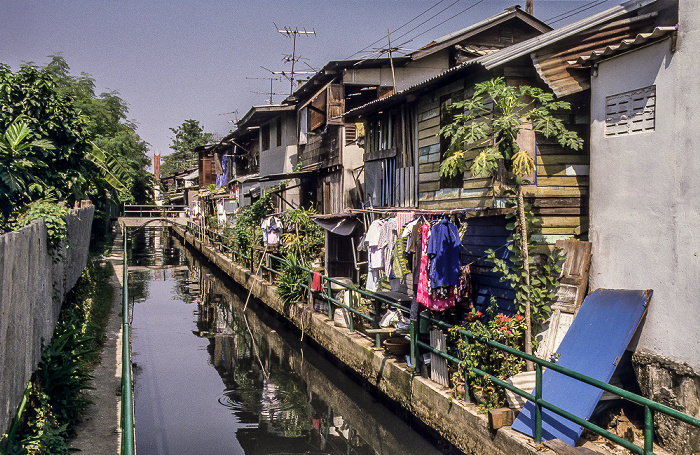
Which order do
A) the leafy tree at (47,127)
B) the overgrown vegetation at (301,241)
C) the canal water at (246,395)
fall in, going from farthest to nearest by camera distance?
the overgrown vegetation at (301,241)
the leafy tree at (47,127)
the canal water at (246,395)

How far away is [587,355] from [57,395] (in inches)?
276

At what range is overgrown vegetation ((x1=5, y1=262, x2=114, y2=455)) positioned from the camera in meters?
6.24

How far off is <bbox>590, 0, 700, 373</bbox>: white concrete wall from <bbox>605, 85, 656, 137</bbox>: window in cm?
9

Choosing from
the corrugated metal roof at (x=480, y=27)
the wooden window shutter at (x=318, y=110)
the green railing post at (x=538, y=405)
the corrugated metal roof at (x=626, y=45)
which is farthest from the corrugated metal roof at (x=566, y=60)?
the wooden window shutter at (x=318, y=110)

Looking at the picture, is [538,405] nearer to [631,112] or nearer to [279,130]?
[631,112]

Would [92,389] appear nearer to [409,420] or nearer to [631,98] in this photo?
[409,420]

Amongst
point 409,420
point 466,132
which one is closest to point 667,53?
point 466,132

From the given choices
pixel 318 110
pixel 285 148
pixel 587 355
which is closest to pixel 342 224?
pixel 318 110

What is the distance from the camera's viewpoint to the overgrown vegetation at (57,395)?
20.5 ft

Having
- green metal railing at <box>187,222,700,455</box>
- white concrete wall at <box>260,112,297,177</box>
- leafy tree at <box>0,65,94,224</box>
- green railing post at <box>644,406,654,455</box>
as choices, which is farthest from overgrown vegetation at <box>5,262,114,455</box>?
white concrete wall at <box>260,112,297,177</box>

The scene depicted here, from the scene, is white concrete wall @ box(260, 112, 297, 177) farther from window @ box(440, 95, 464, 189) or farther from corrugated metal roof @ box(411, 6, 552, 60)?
window @ box(440, 95, 464, 189)

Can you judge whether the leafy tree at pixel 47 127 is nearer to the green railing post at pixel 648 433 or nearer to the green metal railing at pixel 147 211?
the green railing post at pixel 648 433

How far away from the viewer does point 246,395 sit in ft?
42.4

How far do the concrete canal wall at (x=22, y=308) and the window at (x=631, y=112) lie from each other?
302 inches
